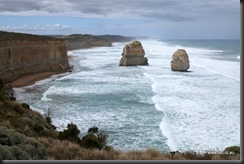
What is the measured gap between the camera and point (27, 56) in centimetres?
4347

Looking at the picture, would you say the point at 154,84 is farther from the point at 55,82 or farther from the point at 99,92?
the point at 55,82

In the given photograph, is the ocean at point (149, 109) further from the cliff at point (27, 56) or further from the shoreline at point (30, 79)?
the cliff at point (27, 56)

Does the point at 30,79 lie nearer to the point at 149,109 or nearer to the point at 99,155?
the point at 149,109

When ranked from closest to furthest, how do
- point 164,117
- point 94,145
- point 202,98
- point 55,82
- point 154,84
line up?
point 94,145, point 164,117, point 202,98, point 154,84, point 55,82

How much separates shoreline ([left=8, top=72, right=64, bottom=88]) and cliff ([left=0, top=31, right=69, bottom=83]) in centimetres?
65

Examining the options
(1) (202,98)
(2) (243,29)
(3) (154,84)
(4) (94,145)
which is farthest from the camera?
(3) (154,84)

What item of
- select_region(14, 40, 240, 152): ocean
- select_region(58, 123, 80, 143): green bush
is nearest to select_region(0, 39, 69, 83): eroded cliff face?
select_region(14, 40, 240, 152): ocean

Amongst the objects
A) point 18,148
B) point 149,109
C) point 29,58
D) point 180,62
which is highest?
point 18,148

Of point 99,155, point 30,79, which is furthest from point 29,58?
point 99,155

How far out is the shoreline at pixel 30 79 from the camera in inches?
1385

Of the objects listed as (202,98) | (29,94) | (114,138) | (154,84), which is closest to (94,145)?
(114,138)

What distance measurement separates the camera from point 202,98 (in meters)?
26.1

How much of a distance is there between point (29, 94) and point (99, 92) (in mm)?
5598

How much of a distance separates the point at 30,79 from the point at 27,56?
5569 millimetres
